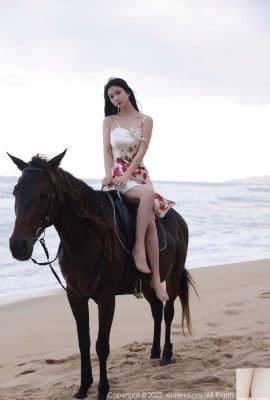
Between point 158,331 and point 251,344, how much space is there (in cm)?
78

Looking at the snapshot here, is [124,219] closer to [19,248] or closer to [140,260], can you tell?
[140,260]

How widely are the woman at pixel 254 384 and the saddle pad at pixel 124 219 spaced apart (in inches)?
47.2

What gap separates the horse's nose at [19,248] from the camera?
3041mm

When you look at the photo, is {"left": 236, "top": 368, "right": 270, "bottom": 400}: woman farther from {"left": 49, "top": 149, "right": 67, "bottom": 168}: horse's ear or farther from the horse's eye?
{"left": 49, "top": 149, "right": 67, "bottom": 168}: horse's ear

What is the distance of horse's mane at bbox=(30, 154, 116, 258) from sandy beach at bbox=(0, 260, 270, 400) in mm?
1074

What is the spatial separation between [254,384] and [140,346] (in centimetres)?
210

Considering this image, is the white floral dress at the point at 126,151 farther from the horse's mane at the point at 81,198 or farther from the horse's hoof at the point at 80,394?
the horse's hoof at the point at 80,394

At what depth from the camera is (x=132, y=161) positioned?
4.21 m

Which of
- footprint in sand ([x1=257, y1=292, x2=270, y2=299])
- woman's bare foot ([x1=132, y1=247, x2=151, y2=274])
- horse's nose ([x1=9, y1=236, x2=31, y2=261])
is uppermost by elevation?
horse's nose ([x1=9, y1=236, x2=31, y2=261])

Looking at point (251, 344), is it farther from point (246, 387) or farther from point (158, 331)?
point (246, 387)

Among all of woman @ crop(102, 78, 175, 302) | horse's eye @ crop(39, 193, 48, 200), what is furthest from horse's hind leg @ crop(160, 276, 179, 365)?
horse's eye @ crop(39, 193, 48, 200)

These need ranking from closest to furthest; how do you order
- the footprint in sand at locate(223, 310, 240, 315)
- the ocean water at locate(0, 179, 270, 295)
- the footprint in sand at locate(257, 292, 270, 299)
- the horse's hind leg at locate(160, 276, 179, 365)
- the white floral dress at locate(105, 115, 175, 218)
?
the white floral dress at locate(105, 115, 175, 218)
the horse's hind leg at locate(160, 276, 179, 365)
the footprint in sand at locate(223, 310, 240, 315)
the footprint in sand at locate(257, 292, 270, 299)
the ocean water at locate(0, 179, 270, 295)

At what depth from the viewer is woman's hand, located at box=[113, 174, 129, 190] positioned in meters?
4.08

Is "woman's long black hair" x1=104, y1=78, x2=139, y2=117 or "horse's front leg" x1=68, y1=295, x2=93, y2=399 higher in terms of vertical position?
"woman's long black hair" x1=104, y1=78, x2=139, y2=117
